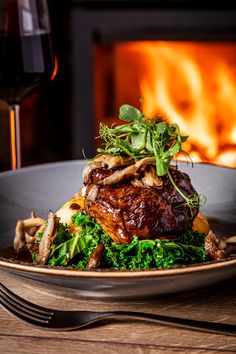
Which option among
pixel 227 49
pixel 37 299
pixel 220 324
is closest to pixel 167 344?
pixel 220 324

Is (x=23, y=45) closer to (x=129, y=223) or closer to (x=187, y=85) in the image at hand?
(x=129, y=223)

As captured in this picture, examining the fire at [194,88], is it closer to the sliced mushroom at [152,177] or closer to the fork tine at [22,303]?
the sliced mushroom at [152,177]

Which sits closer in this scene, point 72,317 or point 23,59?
point 72,317

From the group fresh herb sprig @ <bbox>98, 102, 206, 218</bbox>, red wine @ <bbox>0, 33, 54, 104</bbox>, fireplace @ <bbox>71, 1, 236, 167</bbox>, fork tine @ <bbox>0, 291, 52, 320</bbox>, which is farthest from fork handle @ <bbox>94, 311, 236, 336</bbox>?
fireplace @ <bbox>71, 1, 236, 167</bbox>

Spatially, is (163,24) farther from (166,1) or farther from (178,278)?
(178,278)

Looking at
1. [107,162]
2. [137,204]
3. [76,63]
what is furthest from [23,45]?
Answer: [76,63]

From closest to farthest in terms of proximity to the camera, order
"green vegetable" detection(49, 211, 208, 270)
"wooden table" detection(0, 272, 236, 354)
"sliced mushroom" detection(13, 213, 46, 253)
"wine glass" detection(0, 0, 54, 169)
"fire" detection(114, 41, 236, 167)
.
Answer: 1. "wooden table" detection(0, 272, 236, 354)
2. "green vegetable" detection(49, 211, 208, 270)
3. "sliced mushroom" detection(13, 213, 46, 253)
4. "wine glass" detection(0, 0, 54, 169)
5. "fire" detection(114, 41, 236, 167)

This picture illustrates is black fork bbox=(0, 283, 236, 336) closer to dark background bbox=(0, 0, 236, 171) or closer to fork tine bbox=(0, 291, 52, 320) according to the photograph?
fork tine bbox=(0, 291, 52, 320)
